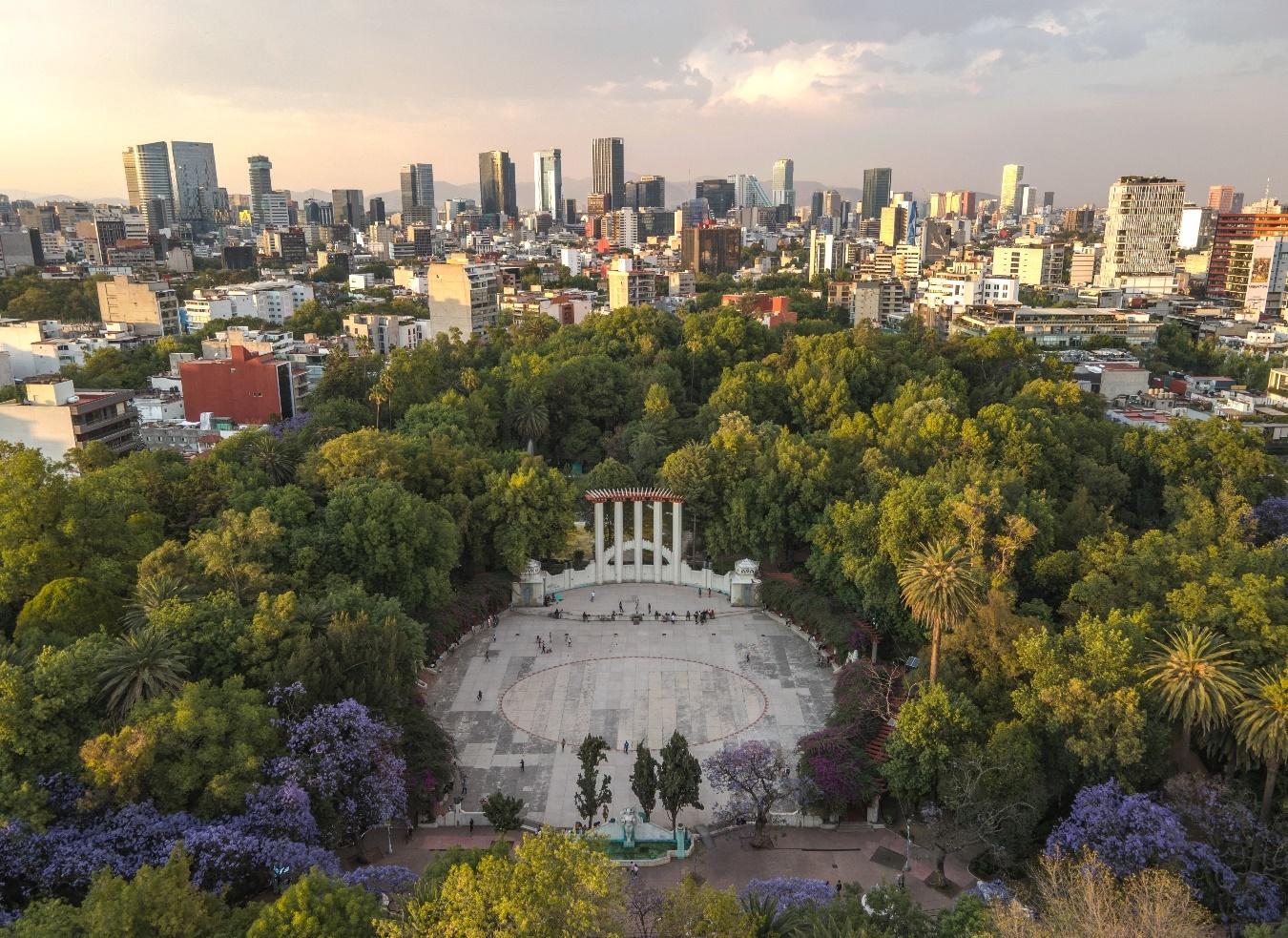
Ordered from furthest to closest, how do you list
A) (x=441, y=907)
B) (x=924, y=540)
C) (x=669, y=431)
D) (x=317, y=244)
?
1. (x=317, y=244)
2. (x=669, y=431)
3. (x=924, y=540)
4. (x=441, y=907)

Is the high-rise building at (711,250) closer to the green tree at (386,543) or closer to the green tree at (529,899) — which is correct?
the green tree at (386,543)

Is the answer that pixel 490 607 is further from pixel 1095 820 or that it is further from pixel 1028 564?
pixel 1095 820

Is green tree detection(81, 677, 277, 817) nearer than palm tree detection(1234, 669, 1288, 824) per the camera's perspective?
Yes

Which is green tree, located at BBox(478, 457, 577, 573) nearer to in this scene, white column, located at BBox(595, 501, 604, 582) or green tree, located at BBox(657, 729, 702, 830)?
white column, located at BBox(595, 501, 604, 582)

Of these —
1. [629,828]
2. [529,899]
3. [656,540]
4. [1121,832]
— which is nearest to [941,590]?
[1121,832]

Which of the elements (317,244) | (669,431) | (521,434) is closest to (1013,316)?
(669,431)

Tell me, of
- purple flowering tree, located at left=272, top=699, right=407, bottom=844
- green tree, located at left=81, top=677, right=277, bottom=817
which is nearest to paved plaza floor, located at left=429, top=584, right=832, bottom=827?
purple flowering tree, located at left=272, top=699, right=407, bottom=844
